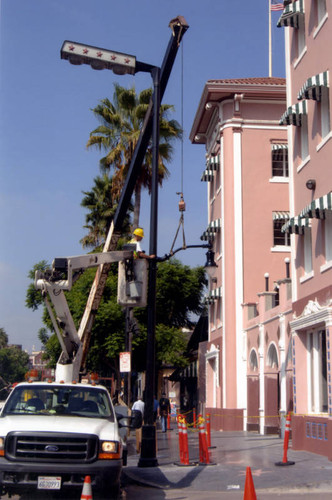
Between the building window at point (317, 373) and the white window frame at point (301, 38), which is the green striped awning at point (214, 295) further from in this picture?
the white window frame at point (301, 38)

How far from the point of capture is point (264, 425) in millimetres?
25938

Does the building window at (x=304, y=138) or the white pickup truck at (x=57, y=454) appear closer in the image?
the white pickup truck at (x=57, y=454)

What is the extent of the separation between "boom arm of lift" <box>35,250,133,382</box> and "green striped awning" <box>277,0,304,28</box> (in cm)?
928

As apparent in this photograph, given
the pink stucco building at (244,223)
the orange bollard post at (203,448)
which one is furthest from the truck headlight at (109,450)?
the pink stucco building at (244,223)

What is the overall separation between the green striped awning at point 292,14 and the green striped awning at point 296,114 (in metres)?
2.45

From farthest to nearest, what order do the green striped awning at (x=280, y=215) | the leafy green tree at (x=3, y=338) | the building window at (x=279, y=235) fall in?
the leafy green tree at (x=3, y=338), the building window at (x=279, y=235), the green striped awning at (x=280, y=215)

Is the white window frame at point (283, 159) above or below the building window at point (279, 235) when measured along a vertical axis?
above

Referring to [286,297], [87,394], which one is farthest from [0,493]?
[286,297]

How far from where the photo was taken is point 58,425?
9570mm

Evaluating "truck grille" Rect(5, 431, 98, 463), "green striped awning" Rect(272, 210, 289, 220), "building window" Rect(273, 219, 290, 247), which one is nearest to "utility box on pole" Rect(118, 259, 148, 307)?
"truck grille" Rect(5, 431, 98, 463)

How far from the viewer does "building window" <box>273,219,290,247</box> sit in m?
30.8

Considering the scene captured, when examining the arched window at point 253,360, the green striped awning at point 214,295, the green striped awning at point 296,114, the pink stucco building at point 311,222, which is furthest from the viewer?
the green striped awning at point 214,295

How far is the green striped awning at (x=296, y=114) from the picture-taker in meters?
19.1

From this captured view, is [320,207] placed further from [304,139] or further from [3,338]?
[3,338]
